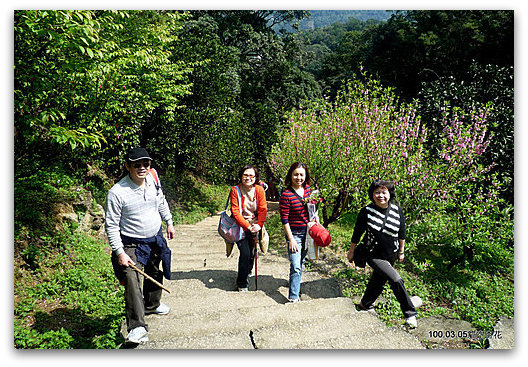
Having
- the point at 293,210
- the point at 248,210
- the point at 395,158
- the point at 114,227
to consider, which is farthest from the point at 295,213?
the point at 395,158

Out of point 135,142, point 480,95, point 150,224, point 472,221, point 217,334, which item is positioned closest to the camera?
point 217,334

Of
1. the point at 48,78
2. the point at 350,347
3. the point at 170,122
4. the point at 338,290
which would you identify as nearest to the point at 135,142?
the point at 170,122

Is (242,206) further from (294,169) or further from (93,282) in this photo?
(93,282)

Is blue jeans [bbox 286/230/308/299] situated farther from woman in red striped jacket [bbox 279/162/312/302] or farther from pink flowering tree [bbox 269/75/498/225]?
pink flowering tree [bbox 269/75/498/225]

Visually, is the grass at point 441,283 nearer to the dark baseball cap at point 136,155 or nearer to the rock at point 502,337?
the rock at point 502,337

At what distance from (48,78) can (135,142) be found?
374 cm

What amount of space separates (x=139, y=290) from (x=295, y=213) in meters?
1.74

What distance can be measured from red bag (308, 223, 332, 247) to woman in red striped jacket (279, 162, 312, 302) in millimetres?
101

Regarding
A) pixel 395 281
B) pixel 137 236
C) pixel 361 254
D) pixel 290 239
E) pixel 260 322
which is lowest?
pixel 260 322

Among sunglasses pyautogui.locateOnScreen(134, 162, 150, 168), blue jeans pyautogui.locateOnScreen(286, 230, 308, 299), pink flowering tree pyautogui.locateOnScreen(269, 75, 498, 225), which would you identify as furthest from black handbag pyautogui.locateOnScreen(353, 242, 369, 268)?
sunglasses pyautogui.locateOnScreen(134, 162, 150, 168)

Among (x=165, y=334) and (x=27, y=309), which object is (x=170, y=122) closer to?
(x=27, y=309)

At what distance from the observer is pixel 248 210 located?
158 inches

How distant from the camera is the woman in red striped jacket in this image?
368cm
